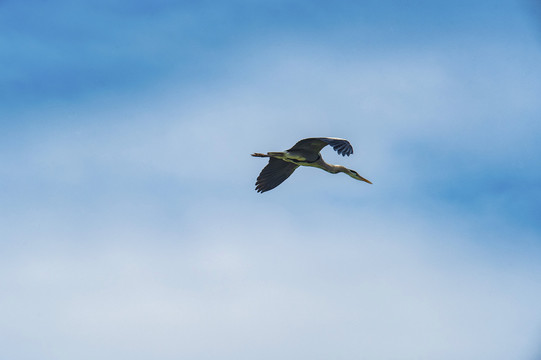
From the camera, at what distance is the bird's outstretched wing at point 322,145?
19.4 metres

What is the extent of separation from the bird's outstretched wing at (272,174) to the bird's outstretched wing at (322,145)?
149 cm

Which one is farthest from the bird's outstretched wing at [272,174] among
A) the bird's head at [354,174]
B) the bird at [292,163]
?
the bird's head at [354,174]

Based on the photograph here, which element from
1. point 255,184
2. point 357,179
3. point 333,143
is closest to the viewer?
point 333,143

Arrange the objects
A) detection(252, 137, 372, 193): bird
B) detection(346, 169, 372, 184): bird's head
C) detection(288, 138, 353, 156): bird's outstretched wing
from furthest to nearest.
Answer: detection(346, 169, 372, 184): bird's head, detection(252, 137, 372, 193): bird, detection(288, 138, 353, 156): bird's outstretched wing

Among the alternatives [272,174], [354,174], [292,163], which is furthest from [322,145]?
[354,174]

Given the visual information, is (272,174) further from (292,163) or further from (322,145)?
(322,145)

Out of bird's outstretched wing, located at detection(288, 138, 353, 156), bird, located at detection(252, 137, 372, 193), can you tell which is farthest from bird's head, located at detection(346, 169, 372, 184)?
bird's outstretched wing, located at detection(288, 138, 353, 156)

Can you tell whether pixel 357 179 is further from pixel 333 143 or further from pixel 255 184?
pixel 333 143

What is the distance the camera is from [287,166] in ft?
79.1

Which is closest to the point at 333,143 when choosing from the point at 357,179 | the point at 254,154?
the point at 254,154

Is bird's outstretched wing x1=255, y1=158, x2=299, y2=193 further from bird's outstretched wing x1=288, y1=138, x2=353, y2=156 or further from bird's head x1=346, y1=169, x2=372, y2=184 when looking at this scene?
bird's head x1=346, y1=169, x2=372, y2=184

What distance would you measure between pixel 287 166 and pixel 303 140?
2.41 metres

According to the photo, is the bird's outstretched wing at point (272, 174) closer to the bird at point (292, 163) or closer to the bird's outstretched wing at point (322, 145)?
the bird at point (292, 163)

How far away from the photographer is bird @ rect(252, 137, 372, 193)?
2248 centimetres
